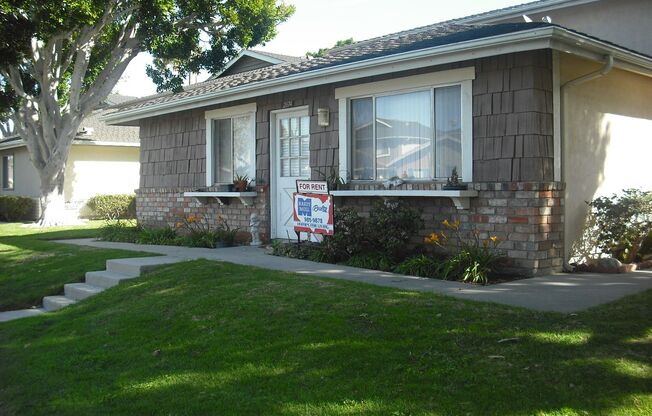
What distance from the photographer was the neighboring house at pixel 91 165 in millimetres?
25469

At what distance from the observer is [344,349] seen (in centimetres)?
541

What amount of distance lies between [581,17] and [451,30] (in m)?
4.84

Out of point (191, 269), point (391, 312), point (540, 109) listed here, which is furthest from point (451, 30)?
point (391, 312)

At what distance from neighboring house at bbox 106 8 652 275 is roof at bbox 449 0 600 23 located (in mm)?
4246

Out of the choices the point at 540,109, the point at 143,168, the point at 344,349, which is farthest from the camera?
the point at 143,168

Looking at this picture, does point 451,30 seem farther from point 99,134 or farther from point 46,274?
point 99,134

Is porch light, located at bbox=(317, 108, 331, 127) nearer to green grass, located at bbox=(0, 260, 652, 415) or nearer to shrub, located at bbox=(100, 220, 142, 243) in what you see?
green grass, located at bbox=(0, 260, 652, 415)

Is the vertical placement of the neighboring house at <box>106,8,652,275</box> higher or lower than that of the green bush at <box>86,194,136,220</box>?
higher

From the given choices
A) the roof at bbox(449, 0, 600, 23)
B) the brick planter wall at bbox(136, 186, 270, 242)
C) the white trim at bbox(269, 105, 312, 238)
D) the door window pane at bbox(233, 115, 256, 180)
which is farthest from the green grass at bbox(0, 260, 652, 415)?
the roof at bbox(449, 0, 600, 23)

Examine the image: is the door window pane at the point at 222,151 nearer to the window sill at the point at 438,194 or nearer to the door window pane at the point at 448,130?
the window sill at the point at 438,194

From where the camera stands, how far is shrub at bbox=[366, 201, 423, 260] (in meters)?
9.41

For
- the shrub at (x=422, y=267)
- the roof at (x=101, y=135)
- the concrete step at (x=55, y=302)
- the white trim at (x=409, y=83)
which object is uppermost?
the roof at (x=101, y=135)

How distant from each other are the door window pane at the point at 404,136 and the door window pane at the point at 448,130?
144 mm

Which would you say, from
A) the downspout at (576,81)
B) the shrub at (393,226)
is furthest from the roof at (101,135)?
the downspout at (576,81)
